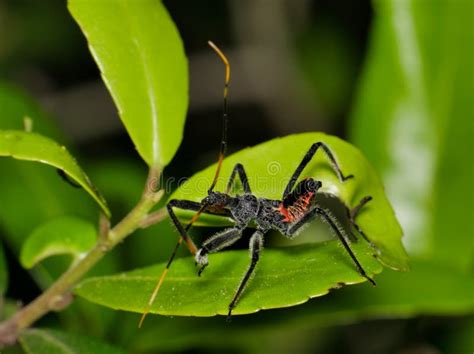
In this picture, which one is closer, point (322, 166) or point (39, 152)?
point (39, 152)

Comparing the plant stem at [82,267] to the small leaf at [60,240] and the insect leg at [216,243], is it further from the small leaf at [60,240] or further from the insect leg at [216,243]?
the insect leg at [216,243]

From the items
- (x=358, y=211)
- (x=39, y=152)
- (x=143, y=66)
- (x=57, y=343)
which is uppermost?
(x=143, y=66)

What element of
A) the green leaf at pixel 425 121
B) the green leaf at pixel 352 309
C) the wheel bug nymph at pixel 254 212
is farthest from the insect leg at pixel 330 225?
the green leaf at pixel 425 121

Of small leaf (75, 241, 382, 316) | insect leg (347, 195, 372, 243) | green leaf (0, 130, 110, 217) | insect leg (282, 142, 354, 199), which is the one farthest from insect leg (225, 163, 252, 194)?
green leaf (0, 130, 110, 217)

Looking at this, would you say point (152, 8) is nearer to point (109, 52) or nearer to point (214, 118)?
point (109, 52)

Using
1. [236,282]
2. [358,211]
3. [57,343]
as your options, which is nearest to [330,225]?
[358,211]

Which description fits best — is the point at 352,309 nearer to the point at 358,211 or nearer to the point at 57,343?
the point at 358,211
